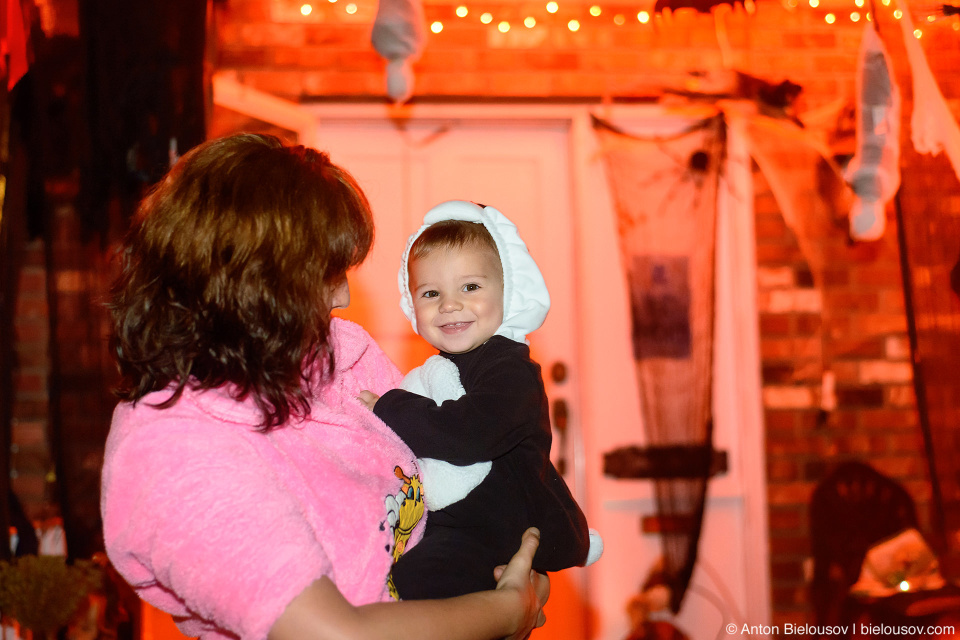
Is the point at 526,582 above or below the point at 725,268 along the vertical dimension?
below

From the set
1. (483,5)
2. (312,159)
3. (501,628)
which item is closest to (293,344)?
(312,159)

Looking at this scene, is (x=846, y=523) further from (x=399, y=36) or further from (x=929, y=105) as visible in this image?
(x=399, y=36)

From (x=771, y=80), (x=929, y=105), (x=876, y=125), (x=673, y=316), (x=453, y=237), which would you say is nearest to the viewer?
(x=453, y=237)

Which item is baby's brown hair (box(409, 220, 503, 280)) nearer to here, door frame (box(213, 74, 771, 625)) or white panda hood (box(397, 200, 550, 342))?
white panda hood (box(397, 200, 550, 342))

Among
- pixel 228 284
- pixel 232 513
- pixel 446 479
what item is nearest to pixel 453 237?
pixel 446 479

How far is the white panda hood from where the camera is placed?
1.42 metres

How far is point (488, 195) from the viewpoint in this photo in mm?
3355

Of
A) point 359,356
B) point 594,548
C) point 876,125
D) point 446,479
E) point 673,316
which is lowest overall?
point 594,548

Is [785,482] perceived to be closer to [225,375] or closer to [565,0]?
[565,0]

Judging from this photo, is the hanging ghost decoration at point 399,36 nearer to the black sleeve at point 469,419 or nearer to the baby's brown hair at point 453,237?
the baby's brown hair at point 453,237

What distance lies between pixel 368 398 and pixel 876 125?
206 cm

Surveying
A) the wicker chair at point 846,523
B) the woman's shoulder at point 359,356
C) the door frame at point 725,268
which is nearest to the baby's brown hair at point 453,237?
the woman's shoulder at point 359,356

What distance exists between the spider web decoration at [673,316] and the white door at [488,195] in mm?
362

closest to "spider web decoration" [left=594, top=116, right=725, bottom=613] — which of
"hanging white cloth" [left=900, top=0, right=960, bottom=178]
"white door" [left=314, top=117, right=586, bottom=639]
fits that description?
"white door" [left=314, top=117, right=586, bottom=639]
